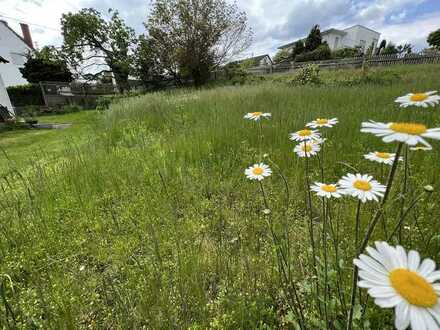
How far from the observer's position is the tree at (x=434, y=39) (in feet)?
58.9

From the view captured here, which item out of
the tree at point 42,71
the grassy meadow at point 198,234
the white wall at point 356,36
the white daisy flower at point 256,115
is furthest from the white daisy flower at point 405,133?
the white wall at point 356,36

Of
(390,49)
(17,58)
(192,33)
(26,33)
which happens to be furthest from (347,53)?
(26,33)

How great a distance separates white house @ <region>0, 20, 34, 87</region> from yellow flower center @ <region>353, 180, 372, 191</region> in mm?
31992

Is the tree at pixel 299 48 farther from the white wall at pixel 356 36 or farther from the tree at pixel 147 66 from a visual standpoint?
the tree at pixel 147 66

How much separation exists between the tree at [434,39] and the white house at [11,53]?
128 feet

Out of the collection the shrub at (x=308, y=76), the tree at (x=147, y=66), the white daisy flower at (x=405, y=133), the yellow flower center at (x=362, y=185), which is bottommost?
the yellow flower center at (x=362, y=185)

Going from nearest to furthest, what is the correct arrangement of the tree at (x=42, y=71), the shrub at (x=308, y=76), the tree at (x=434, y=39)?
the shrub at (x=308, y=76)
the tree at (x=434, y=39)
the tree at (x=42, y=71)

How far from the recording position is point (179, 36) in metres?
15.0

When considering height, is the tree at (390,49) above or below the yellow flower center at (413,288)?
above

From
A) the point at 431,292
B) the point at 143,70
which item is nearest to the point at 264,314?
the point at 431,292

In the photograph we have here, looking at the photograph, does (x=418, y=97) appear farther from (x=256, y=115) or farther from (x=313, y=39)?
(x=313, y=39)

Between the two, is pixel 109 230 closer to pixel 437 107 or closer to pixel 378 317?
pixel 378 317

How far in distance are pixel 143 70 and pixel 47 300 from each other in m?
19.5

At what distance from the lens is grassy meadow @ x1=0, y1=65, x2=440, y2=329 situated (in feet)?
3.24
